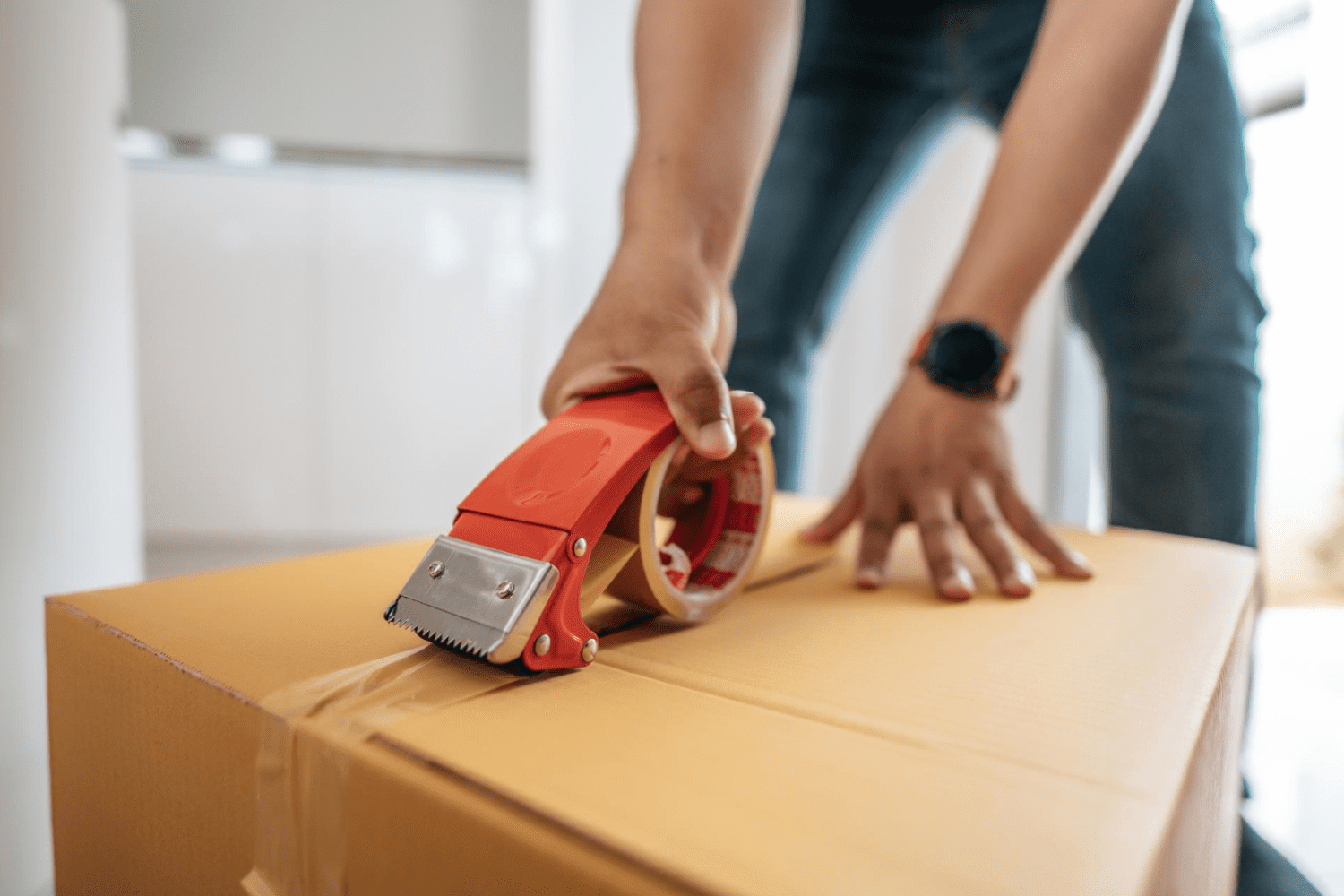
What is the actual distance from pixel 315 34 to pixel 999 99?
6.00 feet

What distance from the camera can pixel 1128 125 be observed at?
0.60m

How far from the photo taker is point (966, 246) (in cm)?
66

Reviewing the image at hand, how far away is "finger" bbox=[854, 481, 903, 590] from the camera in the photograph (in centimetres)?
53

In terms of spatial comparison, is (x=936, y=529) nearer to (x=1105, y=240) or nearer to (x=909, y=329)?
(x=1105, y=240)

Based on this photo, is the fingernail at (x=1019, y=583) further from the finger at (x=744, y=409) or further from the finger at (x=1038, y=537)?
the finger at (x=744, y=409)

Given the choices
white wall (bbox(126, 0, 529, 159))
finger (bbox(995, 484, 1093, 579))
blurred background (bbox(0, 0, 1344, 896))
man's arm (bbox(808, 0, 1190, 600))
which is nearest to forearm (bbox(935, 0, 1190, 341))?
man's arm (bbox(808, 0, 1190, 600))

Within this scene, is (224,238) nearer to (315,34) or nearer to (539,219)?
(315,34)

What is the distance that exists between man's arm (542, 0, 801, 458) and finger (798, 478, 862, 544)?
0.49 feet

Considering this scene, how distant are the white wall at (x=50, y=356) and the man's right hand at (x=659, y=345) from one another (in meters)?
0.38

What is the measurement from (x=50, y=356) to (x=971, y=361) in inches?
27.6

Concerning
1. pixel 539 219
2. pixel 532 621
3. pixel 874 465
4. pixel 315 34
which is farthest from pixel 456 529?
pixel 315 34

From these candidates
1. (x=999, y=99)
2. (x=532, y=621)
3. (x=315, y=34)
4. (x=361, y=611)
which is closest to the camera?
(x=532, y=621)

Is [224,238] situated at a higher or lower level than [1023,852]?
higher

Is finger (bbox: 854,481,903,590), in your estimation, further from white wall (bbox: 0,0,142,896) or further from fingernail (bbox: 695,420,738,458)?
white wall (bbox: 0,0,142,896)
